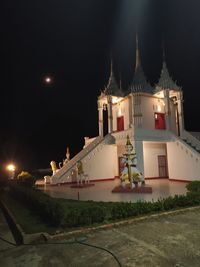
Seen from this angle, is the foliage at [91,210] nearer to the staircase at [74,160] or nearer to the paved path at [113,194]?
the paved path at [113,194]

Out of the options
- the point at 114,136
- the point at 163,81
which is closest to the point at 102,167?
the point at 114,136

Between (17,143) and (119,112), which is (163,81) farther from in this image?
(17,143)

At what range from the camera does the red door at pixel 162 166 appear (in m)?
22.1

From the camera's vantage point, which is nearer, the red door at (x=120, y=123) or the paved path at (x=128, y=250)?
the paved path at (x=128, y=250)

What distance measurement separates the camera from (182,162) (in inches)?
727

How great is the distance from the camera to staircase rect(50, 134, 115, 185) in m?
19.4

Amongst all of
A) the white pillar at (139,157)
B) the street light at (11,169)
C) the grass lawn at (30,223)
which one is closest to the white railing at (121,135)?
the white pillar at (139,157)

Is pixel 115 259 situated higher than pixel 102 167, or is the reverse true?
pixel 102 167

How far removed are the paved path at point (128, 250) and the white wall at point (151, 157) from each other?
14677mm

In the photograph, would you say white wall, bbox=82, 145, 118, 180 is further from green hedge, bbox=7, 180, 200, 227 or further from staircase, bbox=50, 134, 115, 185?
green hedge, bbox=7, 180, 200, 227

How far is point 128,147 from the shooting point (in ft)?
51.0

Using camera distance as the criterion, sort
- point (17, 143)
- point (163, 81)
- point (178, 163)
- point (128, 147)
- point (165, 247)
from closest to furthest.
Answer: point (165, 247), point (128, 147), point (178, 163), point (163, 81), point (17, 143)

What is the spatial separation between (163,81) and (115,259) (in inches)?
742

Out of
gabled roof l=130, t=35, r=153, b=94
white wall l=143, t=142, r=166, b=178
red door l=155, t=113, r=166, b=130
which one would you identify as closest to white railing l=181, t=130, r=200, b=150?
white wall l=143, t=142, r=166, b=178
